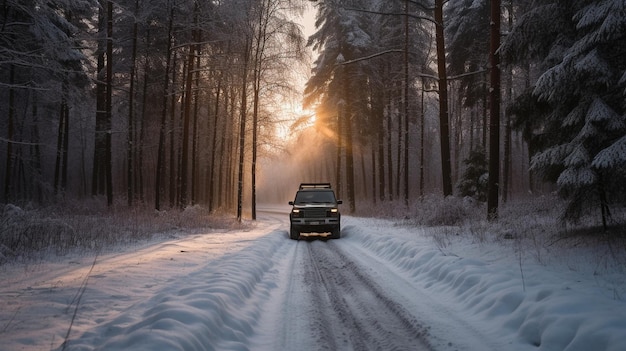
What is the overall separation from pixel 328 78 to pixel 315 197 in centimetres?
1159

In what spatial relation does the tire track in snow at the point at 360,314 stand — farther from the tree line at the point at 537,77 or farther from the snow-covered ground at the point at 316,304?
the tree line at the point at 537,77

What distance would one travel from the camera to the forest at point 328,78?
5918mm

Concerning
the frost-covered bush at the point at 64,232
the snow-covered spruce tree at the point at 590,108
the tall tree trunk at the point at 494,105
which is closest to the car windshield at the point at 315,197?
the frost-covered bush at the point at 64,232

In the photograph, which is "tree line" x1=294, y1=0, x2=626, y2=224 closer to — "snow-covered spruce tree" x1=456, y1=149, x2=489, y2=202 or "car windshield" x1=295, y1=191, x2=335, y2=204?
"snow-covered spruce tree" x1=456, y1=149, x2=489, y2=202

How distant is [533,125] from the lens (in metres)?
8.12

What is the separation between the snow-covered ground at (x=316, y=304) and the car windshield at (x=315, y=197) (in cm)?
710

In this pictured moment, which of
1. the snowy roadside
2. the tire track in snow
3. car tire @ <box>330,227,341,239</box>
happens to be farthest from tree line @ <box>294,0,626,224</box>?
car tire @ <box>330,227,341,239</box>

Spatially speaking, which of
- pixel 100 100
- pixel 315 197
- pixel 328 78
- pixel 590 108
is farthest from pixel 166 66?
pixel 590 108

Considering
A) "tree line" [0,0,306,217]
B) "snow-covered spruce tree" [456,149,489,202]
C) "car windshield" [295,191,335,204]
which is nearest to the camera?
"car windshield" [295,191,335,204]

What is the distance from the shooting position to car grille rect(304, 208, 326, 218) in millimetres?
13836

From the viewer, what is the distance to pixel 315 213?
1387 cm

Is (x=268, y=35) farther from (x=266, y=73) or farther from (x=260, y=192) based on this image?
(x=260, y=192)

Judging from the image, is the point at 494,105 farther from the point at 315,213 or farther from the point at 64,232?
the point at 64,232

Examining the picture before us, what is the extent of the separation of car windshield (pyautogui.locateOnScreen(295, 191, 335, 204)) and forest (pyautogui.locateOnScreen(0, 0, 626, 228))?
14.2 ft
